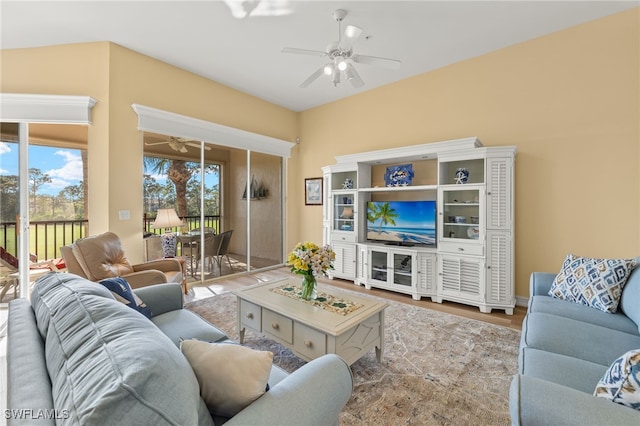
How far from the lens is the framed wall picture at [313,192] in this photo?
5.54m

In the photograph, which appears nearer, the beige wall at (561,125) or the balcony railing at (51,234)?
the beige wall at (561,125)

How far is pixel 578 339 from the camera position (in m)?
1.63

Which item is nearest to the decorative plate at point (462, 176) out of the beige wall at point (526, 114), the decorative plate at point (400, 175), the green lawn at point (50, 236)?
the beige wall at point (526, 114)

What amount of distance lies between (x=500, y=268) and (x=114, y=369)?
145 inches

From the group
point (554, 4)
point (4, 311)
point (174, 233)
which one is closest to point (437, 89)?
point (554, 4)

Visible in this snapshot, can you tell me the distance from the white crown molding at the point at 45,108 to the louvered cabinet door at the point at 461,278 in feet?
15.7

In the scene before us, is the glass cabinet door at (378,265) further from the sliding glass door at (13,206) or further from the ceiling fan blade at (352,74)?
the sliding glass door at (13,206)

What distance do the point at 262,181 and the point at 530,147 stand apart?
4190 mm

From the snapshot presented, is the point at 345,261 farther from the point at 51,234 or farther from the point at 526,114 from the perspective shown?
the point at 51,234

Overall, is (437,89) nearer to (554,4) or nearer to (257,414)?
(554,4)

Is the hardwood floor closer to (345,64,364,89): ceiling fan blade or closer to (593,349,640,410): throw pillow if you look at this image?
(593,349,640,410): throw pillow

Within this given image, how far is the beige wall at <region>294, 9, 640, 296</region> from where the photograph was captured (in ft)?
9.38

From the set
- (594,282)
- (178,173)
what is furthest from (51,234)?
(594,282)

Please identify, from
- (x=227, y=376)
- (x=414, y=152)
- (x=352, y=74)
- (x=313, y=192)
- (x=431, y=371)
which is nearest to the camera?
(x=227, y=376)
